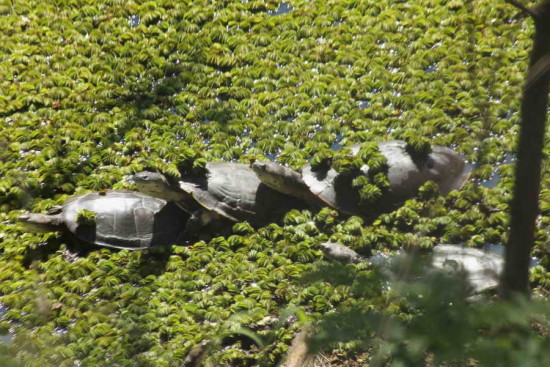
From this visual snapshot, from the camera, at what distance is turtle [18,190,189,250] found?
13.4 feet

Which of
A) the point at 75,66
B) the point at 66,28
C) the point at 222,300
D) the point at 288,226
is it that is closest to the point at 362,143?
the point at 288,226

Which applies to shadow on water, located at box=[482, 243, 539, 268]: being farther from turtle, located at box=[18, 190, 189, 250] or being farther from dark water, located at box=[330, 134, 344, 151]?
turtle, located at box=[18, 190, 189, 250]

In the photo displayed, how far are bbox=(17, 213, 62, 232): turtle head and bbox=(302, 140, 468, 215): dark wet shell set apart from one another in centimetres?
150

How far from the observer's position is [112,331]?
3.45 metres

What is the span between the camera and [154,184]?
13.5 ft

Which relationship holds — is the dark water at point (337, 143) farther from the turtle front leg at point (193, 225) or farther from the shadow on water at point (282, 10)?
the shadow on water at point (282, 10)

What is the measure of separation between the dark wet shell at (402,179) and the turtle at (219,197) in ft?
0.65

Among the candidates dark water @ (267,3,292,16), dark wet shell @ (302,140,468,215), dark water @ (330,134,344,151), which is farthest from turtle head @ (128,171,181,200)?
dark water @ (267,3,292,16)

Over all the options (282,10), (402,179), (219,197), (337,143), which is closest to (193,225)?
(219,197)

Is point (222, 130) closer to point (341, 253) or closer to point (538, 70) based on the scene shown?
point (341, 253)

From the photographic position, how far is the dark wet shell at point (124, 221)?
409cm

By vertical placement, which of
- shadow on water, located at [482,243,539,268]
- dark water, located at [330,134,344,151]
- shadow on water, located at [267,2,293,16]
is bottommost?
shadow on water, located at [482,243,539,268]

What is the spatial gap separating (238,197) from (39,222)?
45.6 inches

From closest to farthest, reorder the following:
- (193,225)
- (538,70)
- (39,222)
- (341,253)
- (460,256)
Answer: (538,70), (460,256), (341,253), (39,222), (193,225)
